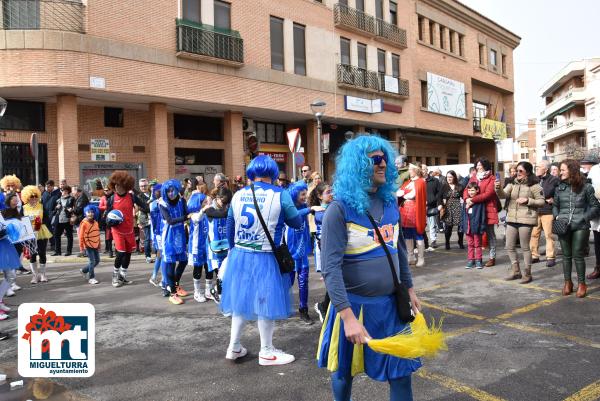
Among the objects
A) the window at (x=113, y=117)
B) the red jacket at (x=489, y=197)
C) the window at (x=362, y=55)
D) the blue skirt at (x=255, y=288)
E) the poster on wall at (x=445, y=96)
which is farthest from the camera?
the poster on wall at (x=445, y=96)

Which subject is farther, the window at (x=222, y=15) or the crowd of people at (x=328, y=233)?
the window at (x=222, y=15)

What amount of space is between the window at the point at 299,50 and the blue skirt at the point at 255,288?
781 inches

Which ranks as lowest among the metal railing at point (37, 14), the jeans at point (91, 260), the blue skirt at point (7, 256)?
the jeans at point (91, 260)

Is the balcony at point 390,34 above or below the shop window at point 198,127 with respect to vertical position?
above

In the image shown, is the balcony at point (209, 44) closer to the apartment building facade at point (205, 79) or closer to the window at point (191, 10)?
the apartment building facade at point (205, 79)

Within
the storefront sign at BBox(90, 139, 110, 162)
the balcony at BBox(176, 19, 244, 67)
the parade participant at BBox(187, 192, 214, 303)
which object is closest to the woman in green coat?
the parade participant at BBox(187, 192, 214, 303)

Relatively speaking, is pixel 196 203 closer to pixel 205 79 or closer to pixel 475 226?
pixel 475 226

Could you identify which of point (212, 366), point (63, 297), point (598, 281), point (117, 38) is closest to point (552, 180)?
point (598, 281)

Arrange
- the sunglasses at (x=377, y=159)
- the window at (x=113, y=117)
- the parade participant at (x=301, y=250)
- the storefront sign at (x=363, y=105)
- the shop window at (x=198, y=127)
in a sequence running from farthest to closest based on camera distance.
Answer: the storefront sign at (x=363, y=105) < the shop window at (x=198, y=127) < the window at (x=113, y=117) < the parade participant at (x=301, y=250) < the sunglasses at (x=377, y=159)

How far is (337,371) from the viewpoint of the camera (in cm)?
278

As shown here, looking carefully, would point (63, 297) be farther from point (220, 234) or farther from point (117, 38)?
point (117, 38)

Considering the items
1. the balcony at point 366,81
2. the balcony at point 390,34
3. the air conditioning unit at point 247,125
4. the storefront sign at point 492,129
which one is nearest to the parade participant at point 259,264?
the air conditioning unit at point 247,125

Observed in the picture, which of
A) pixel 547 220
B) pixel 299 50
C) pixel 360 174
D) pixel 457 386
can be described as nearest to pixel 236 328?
pixel 457 386

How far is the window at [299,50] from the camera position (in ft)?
76.5
